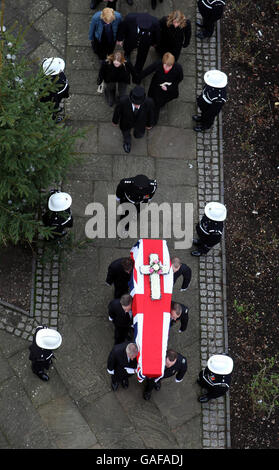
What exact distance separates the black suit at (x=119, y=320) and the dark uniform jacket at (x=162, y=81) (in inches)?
152

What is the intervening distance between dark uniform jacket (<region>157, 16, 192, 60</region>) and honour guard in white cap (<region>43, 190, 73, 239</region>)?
370cm

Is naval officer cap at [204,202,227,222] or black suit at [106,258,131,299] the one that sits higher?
naval officer cap at [204,202,227,222]

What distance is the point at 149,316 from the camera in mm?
7906

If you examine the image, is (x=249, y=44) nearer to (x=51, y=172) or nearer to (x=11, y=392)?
(x=51, y=172)

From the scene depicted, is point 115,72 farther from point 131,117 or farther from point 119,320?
point 119,320

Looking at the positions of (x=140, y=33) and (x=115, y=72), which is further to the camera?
(x=140, y=33)

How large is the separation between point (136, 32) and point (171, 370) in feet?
18.8

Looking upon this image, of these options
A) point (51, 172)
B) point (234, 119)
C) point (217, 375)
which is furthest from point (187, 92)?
point (217, 375)

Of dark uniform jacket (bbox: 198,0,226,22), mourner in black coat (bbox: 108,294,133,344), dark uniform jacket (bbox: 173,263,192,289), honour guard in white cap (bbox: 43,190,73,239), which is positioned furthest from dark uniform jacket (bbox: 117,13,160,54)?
mourner in black coat (bbox: 108,294,133,344)

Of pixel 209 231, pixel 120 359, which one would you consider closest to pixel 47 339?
pixel 120 359

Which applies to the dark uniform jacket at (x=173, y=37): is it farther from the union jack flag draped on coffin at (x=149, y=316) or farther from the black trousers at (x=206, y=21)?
the union jack flag draped on coffin at (x=149, y=316)

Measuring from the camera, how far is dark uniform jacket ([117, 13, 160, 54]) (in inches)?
390

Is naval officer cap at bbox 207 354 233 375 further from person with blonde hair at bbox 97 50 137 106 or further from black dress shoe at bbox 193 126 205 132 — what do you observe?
person with blonde hair at bbox 97 50 137 106

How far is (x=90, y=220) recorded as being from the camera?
9.69 meters
